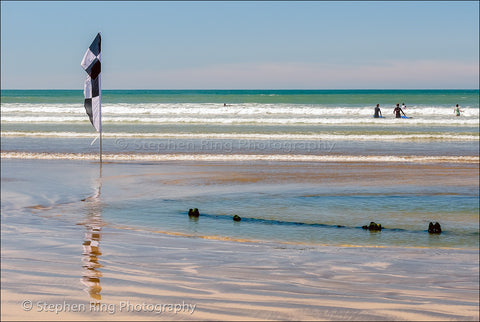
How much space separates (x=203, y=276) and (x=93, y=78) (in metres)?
9.18

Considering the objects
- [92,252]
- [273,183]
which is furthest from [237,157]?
[92,252]

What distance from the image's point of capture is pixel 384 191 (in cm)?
1223

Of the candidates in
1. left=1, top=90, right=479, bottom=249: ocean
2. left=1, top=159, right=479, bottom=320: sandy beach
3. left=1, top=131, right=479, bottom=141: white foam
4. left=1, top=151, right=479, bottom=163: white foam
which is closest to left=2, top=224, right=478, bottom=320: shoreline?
left=1, top=159, right=479, bottom=320: sandy beach

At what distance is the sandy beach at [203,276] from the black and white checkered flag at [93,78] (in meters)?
4.52

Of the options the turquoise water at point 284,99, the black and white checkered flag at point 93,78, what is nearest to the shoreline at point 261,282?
the black and white checkered flag at point 93,78

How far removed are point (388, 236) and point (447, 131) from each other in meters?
23.1

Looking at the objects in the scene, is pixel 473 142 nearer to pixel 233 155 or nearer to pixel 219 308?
pixel 233 155

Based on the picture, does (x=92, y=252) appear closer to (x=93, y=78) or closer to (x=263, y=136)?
(x=93, y=78)

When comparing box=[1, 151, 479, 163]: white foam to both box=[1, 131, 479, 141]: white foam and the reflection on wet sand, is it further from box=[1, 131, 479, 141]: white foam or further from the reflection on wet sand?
the reflection on wet sand

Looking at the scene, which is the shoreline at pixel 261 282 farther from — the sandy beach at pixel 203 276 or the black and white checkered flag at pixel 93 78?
the black and white checkered flag at pixel 93 78

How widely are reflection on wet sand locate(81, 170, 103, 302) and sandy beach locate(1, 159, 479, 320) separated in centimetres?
1

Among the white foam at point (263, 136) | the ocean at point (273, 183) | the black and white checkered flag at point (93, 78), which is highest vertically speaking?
the black and white checkered flag at point (93, 78)

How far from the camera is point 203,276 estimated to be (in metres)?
5.77

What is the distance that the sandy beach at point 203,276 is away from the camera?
15.6 ft
